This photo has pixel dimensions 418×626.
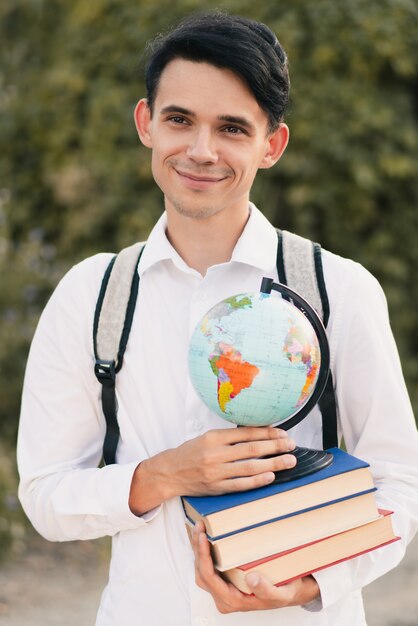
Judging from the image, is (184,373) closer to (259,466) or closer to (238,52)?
(259,466)

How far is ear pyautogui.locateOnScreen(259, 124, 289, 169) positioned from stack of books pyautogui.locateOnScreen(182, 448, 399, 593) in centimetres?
85

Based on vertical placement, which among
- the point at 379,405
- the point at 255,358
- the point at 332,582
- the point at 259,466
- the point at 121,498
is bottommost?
the point at 332,582

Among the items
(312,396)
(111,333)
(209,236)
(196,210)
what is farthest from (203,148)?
(312,396)

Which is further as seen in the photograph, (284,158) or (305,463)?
(284,158)

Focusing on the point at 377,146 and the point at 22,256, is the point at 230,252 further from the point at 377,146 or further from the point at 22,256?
the point at 22,256

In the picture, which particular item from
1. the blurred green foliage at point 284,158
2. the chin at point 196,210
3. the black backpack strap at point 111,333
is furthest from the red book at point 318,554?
the blurred green foliage at point 284,158

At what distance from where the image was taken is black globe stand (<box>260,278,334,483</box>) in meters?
1.98

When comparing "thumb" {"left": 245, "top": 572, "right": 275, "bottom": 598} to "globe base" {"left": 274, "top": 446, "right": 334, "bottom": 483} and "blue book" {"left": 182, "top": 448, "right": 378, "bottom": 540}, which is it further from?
"globe base" {"left": 274, "top": 446, "right": 334, "bottom": 483}

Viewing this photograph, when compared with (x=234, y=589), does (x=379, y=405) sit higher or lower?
higher

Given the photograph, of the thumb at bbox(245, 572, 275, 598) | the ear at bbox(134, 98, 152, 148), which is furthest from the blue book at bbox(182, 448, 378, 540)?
the ear at bbox(134, 98, 152, 148)

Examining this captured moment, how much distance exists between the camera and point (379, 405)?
2170 millimetres

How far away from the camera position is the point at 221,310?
1974 millimetres

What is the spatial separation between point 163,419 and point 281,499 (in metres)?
0.46

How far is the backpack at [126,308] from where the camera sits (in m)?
2.20
